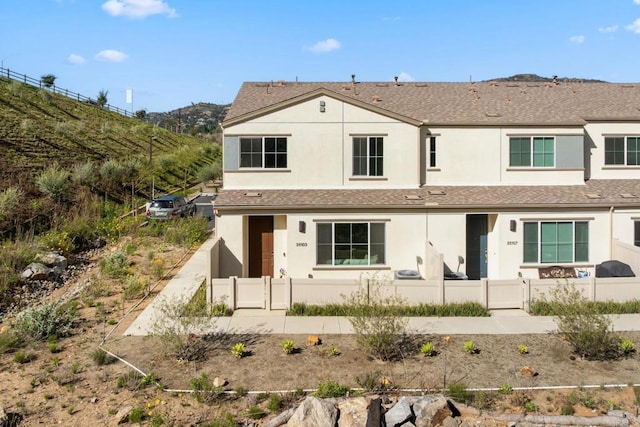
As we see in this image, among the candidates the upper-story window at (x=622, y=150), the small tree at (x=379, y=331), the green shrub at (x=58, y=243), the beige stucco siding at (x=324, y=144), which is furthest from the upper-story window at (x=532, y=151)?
the green shrub at (x=58, y=243)

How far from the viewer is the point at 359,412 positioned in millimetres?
8711

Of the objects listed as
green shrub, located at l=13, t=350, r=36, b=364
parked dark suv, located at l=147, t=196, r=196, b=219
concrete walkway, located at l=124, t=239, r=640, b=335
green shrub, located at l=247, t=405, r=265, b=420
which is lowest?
green shrub, located at l=247, t=405, r=265, b=420

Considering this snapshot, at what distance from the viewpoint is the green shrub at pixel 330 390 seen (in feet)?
30.4

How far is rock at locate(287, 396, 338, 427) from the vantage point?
8.38m

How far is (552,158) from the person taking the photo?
18828 mm

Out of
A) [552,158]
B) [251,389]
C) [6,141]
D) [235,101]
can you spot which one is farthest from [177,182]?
[251,389]

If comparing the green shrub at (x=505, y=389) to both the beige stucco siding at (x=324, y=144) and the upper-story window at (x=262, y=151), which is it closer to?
the beige stucco siding at (x=324, y=144)

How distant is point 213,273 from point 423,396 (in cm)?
869

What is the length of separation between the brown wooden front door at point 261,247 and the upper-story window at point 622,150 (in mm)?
14424

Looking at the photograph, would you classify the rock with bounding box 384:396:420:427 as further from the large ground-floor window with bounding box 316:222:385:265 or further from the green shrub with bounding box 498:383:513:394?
the large ground-floor window with bounding box 316:222:385:265

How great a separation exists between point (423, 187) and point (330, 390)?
424 inches

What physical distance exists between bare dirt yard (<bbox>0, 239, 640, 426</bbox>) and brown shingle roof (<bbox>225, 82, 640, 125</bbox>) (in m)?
9.34

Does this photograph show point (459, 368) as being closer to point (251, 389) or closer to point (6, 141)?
point (251, 389)

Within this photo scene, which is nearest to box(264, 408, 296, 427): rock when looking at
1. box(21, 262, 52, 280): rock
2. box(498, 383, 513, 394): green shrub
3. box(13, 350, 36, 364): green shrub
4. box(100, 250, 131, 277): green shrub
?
box(498, 383, 513, 394): green shrub
